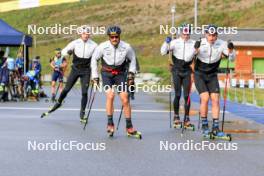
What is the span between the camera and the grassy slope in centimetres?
7288

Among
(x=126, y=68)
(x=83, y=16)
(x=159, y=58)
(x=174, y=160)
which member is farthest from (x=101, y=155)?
(x=83, y=16)

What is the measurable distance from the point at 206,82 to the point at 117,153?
10.6 ft

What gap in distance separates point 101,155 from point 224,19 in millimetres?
69923

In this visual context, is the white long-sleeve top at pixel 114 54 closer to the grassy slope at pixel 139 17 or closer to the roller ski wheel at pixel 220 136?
the roller ski wheel at pixel 220 136

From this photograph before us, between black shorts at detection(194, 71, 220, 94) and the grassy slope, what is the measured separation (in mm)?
48193

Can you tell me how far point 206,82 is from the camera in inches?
516

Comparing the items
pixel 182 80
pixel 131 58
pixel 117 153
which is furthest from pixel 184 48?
pixel 117 153

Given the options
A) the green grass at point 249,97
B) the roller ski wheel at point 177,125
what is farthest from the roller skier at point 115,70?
the green grass at point 249,97

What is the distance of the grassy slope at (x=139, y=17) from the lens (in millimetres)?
72875

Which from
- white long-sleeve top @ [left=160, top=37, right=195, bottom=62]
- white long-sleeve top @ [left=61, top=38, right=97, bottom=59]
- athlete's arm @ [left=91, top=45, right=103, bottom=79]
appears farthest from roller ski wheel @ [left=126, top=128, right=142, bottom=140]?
white long-sleeve top @ [left=61, top=38, right=97, bottom=59]

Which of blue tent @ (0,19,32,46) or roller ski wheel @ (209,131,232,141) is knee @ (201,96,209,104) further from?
blue tent @ (0,19,32,46)

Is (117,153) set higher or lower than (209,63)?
lower

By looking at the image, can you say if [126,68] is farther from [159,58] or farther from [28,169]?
[159,58]

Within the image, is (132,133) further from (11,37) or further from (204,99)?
(11,37)
